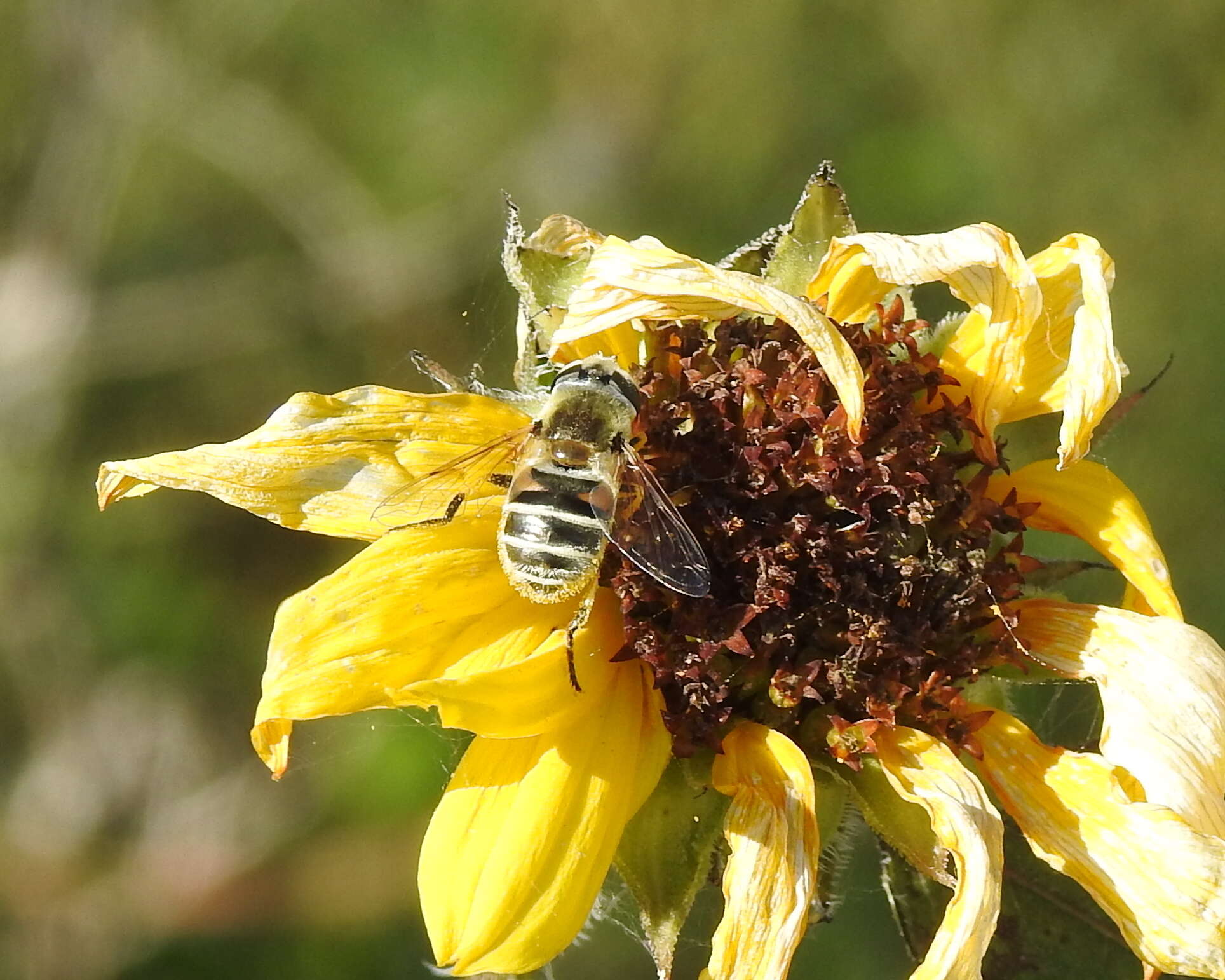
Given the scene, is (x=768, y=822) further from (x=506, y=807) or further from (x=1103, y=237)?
(x=1103, y=237)

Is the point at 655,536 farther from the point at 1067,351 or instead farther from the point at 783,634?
the point at 1067,351

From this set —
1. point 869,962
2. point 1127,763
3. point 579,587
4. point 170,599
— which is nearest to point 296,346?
point 170,599

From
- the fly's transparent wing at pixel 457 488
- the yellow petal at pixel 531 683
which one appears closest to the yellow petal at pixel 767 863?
the yellow petal at pixel 531 683

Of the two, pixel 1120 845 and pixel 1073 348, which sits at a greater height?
pixel 1073 348

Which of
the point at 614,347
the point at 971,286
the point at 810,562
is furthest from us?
the point at 614,347

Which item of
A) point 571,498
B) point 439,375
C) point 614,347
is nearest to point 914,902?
point 571,498

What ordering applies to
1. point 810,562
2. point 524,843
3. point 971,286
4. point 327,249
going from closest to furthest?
point 524,843
point 810,562
point 971,286
point 327,249

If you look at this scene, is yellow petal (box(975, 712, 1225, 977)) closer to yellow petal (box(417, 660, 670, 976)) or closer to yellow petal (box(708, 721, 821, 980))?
yellow petal (box(708, 721, 821, 980))

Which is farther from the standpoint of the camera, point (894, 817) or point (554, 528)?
point (894, 817)
